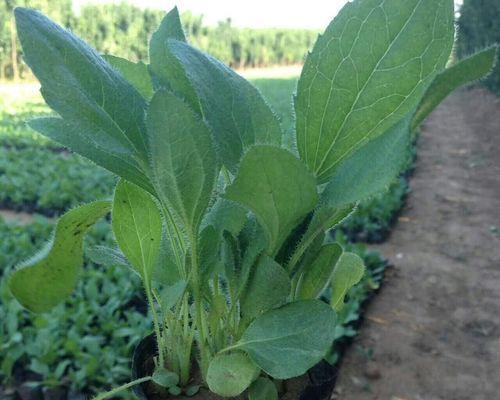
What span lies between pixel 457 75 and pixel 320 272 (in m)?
0.35

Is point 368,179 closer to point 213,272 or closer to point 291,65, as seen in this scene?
point 213,272

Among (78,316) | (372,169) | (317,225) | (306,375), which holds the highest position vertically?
(372,169)

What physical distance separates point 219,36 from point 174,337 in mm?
35988

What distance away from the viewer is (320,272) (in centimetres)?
85

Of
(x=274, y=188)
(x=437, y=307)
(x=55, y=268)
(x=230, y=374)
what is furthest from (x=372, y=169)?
(x=437, y=307)

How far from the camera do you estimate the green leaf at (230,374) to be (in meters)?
0.75

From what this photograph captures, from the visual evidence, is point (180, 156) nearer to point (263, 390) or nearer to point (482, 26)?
point (263, 390)

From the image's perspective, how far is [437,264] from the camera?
3.87m

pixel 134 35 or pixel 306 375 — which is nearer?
pixel 306 375

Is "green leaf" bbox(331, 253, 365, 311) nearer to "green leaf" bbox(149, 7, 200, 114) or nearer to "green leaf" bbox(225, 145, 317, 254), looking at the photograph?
"green leaf" bbox(225, 145, 317, 254)

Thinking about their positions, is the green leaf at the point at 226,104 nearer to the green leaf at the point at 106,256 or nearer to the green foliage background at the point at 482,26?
the green leaf at the point at 106,256

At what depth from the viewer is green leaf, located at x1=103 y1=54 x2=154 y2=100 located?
95 cm

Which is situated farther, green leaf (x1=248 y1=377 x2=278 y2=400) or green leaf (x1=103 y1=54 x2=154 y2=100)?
green leaf (x1=103 y1=54 x2=154 y2=100)

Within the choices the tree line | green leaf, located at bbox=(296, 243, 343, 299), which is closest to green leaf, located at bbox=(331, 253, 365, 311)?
green leaf, located at bbox=(296, 243, 343, 299)
